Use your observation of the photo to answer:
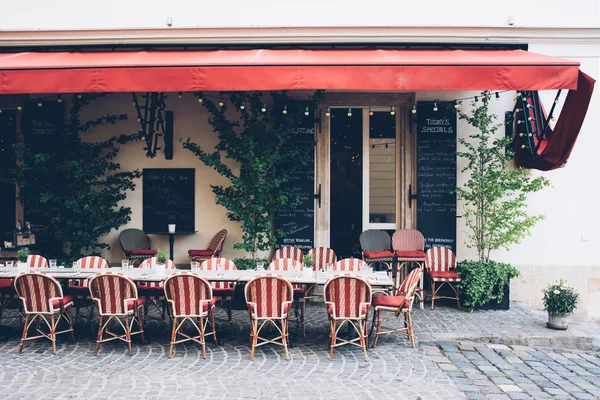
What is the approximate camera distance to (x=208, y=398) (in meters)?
4.71

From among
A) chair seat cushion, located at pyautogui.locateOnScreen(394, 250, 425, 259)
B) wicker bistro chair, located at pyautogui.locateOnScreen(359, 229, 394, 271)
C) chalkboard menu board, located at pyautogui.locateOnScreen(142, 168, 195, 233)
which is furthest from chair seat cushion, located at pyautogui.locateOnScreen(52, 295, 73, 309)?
chair seat cushion, located at pyautogui.locateOnScreen(394, 250, 425, 259)

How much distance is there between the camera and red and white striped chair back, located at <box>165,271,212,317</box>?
5938 mm

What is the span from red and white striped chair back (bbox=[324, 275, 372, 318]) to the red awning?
246 centimetres

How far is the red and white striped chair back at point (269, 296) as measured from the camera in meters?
5.90

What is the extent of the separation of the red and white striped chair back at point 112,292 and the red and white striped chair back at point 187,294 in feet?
1.45

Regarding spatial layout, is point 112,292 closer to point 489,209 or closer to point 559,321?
point 489,209

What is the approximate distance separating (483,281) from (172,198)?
537 cm

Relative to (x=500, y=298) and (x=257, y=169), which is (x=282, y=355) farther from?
(x=500, y=298)

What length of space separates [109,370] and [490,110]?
7.06m

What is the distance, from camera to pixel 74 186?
28.4ft

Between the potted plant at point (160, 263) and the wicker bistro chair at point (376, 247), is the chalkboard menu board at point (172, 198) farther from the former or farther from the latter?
the wicker bistro chair at point (376, 247)

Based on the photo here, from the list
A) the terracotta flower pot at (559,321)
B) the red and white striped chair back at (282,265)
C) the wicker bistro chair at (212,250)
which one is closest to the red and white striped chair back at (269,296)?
the red and white striped chair back at (282,265)

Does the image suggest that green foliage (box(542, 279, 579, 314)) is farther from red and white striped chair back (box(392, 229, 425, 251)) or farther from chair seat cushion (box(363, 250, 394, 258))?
chair seat cushion (box(363, 250, 394, 258))

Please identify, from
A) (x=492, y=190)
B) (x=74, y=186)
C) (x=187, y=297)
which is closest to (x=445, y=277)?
(x=492, y=190)
